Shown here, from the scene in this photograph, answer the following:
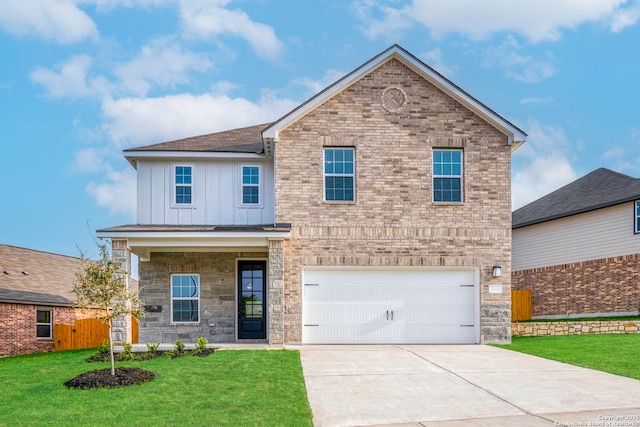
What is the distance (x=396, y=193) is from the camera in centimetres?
1652

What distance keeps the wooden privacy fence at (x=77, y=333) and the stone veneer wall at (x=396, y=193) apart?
12.1 m

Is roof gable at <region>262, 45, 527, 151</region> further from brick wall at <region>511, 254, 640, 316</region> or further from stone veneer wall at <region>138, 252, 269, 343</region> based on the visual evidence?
brick wall at <region>511, 254, 640, 316</region>

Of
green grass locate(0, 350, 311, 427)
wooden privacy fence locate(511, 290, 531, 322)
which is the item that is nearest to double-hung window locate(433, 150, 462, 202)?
green grass locate(0, 350, 311, 427)

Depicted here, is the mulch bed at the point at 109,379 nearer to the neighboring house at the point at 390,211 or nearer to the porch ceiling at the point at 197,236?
the porch ceiling at the point at 197,236

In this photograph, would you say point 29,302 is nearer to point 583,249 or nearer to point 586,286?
point 586,286

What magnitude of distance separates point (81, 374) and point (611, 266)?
19650mm

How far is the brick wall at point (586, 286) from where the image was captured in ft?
72.5

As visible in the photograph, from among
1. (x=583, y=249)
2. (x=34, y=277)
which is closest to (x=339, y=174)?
(x=583, y=249)

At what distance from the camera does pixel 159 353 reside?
544 inches

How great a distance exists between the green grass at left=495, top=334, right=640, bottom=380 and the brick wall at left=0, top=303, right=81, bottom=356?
690 inches

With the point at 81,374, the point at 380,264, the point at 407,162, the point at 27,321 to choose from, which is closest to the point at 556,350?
the point at 380,264

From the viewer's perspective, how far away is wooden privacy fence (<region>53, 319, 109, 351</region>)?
24.0 metres

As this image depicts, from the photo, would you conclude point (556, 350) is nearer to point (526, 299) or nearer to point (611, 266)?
point (611, 266)

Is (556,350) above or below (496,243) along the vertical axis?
below
